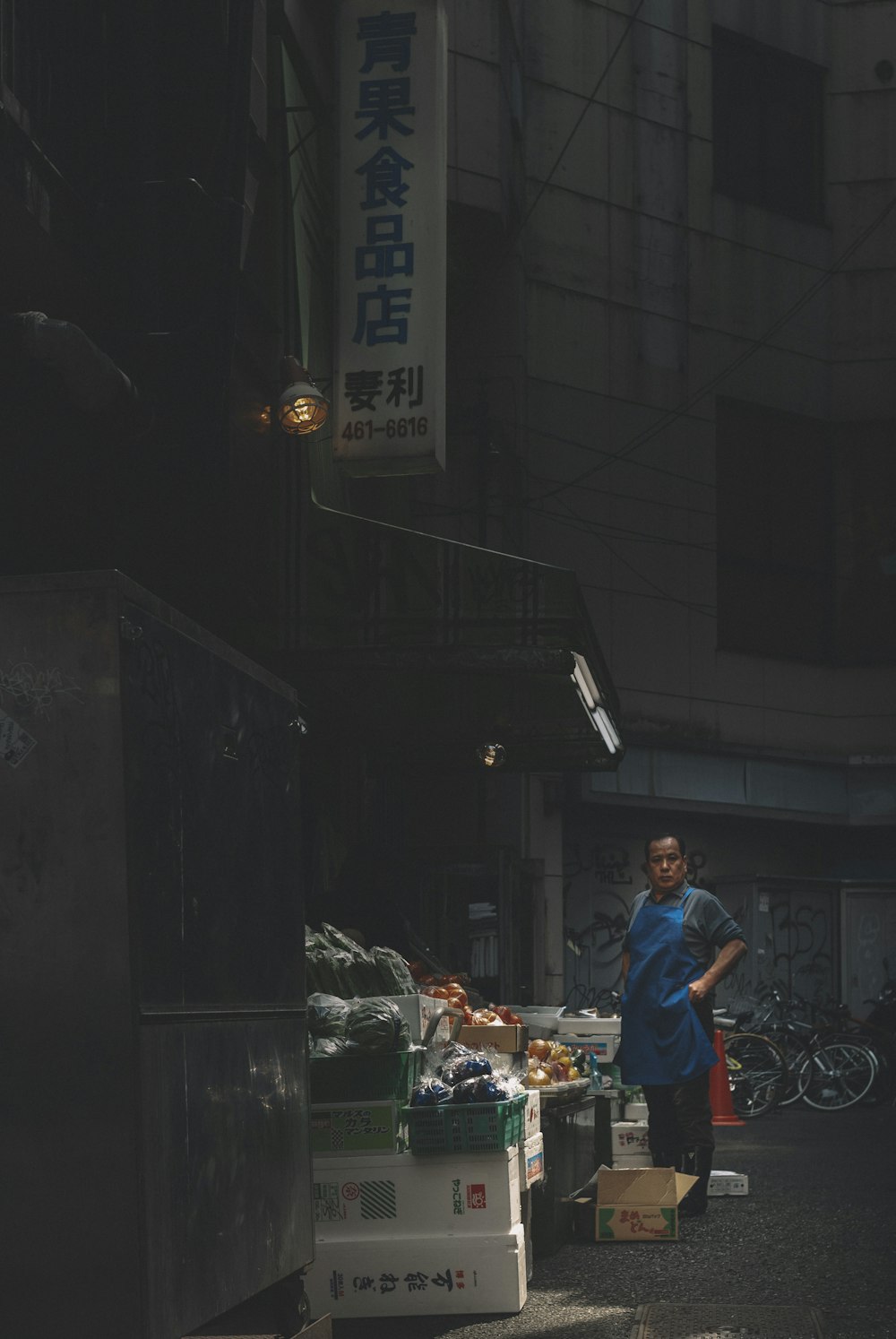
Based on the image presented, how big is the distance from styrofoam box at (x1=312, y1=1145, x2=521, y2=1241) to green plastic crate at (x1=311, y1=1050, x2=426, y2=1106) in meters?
0.24

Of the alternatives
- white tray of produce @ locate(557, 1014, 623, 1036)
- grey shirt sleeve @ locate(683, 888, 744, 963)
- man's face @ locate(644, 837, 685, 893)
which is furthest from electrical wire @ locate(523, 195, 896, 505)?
grey shirt sleeve @ locate(683, 888, 744, 963)

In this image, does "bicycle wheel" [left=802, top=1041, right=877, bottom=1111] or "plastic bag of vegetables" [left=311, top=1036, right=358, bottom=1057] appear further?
"bicycle wheel" [left=802, top=1041, right=877, bottom=1111]

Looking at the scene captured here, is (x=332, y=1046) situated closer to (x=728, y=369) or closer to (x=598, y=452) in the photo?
(x=598, y=452)

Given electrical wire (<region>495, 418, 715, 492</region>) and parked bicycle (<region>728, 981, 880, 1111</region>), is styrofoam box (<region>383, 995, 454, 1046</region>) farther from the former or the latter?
electrical wire (<region>495, 418, 715, 492</region>)

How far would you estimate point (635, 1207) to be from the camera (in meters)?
8.30

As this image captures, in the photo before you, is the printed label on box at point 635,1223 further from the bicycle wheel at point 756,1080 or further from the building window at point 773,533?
the building window at point 773,533

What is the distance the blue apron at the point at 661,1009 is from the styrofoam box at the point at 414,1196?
2554mm

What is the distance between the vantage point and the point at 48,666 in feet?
13.6

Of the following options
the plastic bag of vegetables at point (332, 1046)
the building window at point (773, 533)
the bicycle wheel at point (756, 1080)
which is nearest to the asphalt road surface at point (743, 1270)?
the plastic bag of vegetables at point (332, 1046)

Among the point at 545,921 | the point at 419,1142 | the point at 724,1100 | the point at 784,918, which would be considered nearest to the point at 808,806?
the point at 784,918

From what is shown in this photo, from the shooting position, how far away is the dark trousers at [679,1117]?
9133 millimetres

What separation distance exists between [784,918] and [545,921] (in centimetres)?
373

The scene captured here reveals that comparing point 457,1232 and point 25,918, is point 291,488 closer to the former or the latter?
point 457,1232

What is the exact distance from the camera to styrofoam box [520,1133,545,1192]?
7.11m
